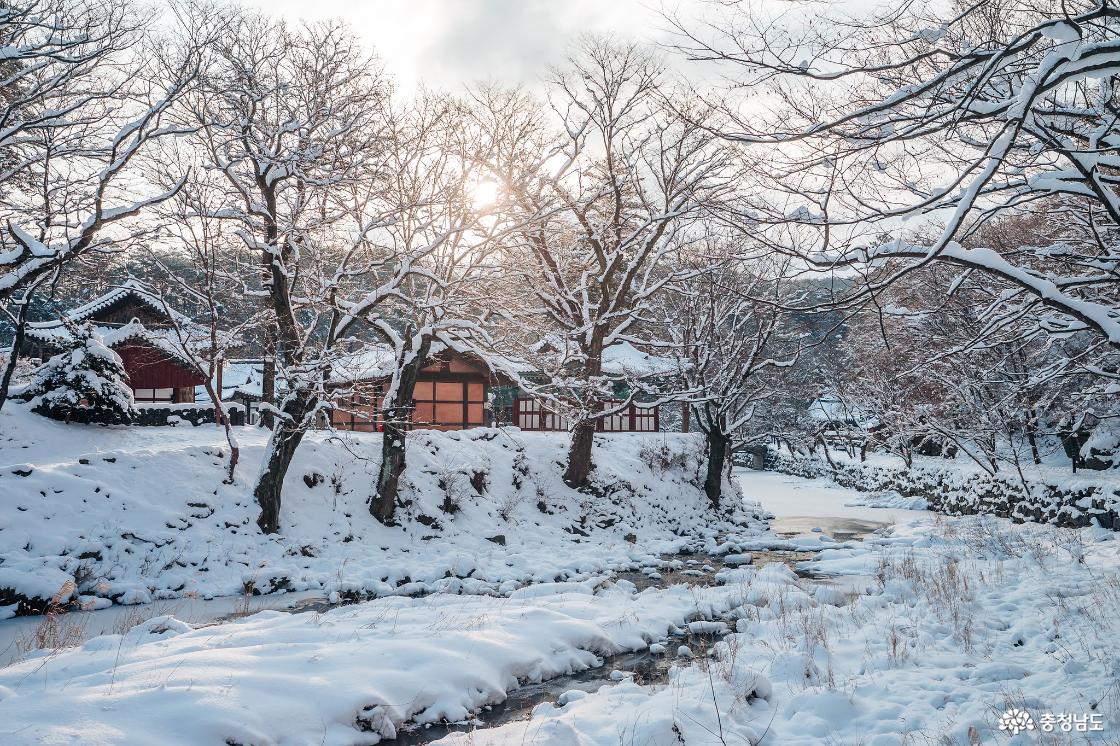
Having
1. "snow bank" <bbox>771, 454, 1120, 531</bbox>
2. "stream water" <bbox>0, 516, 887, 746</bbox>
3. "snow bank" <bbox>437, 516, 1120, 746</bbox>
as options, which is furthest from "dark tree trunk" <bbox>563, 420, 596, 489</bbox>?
"snow bank" <bbox>771, 454, 1120, 531</bbox>

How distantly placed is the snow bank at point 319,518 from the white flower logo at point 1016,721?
772cm

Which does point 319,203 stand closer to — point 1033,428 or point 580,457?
point 580,457

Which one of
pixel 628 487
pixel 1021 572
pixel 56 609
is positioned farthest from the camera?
pixel 628 487

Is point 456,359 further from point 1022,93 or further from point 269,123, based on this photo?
point 1022,93

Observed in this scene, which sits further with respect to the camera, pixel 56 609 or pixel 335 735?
pixel 56 609

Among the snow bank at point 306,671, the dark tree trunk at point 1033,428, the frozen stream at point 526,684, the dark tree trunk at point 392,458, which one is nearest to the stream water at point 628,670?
the frozen stream at point 526,684

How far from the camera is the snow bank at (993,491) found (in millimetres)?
15031

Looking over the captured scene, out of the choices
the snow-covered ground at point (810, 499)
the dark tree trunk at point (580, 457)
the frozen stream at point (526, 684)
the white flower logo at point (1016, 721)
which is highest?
the dark tree trunk at point (580, 457)

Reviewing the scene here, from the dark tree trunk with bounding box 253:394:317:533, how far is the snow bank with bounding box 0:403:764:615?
310 mm

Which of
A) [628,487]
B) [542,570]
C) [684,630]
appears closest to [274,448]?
[542,570]

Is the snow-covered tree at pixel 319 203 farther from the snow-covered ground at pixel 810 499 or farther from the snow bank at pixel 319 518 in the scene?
the snow-covered ground at pixel 810 499

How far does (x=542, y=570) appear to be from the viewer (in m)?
12.6

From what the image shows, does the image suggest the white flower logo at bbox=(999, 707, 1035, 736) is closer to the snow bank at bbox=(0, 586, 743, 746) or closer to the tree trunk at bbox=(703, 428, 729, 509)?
the snow bank at bbox=(0, 586, 743, 746)

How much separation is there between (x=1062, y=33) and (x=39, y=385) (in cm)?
2274
